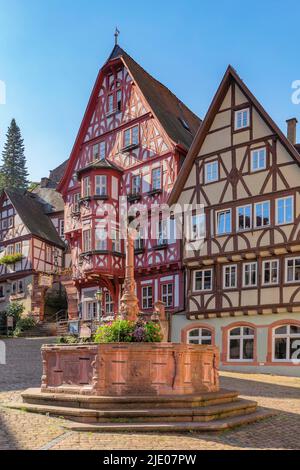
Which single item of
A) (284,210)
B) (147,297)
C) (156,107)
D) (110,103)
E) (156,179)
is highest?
(110,103)

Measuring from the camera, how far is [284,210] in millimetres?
24859

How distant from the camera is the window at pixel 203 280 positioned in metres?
27.5

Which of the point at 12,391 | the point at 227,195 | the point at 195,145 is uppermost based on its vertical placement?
the point at 195,145

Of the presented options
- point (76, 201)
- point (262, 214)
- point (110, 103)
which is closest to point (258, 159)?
point (262, 214)

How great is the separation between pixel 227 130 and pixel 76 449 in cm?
2102

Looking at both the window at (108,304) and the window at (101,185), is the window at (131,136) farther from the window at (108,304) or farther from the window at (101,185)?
the window at (108,304)

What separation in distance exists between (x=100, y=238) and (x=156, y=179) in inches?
184

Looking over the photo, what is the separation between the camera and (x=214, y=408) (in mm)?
11766

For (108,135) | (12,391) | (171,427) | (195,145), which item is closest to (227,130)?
(195,145)

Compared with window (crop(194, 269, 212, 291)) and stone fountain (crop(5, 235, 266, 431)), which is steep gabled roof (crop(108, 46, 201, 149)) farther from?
stone fountain (crop(5, 235, 266, 431))

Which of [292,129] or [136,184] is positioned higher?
[292,129]

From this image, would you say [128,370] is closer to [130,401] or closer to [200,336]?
[130,401]

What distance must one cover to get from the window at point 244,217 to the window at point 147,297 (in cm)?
760
